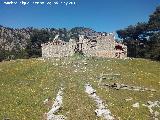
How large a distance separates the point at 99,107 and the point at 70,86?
12.0 metres

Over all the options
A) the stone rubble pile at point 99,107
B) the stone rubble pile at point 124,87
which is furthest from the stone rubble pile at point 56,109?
the stone rubble pile at point 124,87

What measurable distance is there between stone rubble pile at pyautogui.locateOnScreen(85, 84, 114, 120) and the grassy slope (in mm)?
556

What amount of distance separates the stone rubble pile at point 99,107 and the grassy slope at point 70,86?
21.9 inches

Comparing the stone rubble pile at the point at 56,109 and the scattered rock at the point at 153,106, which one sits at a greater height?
the stone rubble pile at the point at 56,109

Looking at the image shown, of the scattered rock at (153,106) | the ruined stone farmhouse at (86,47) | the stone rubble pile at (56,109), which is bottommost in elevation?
the scattered rock at (153,106)

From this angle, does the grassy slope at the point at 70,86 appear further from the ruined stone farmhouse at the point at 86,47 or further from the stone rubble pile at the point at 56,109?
the ruined stone farmhouse at the point at 86,47

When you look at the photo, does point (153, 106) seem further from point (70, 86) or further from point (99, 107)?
point (70, 86)

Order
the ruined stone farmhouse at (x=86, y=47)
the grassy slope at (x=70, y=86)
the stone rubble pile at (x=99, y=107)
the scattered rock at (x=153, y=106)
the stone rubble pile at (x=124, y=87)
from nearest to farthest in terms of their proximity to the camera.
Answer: the stone rubble pile at (x=99, y=107) < the grassy slope at (x=70, y=86) < the scattered rock at (x=153, y=106) < the stone rubble pile at (x=124, y=87) < the ruined stone farmhouse at (x=86, y=47)

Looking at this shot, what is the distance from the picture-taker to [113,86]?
5359 cm

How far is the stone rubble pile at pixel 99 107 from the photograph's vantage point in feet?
120

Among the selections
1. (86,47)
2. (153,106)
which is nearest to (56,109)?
(153,106)

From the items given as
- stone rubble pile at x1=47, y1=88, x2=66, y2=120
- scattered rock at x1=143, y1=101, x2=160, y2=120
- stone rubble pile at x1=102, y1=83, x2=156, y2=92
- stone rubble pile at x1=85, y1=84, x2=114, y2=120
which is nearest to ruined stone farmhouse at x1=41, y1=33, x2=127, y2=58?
stone rubble pile at x1=102, y1=83, x2=156, y2=92

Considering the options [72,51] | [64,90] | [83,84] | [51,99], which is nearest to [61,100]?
[51,99]

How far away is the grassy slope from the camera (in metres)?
39.0
